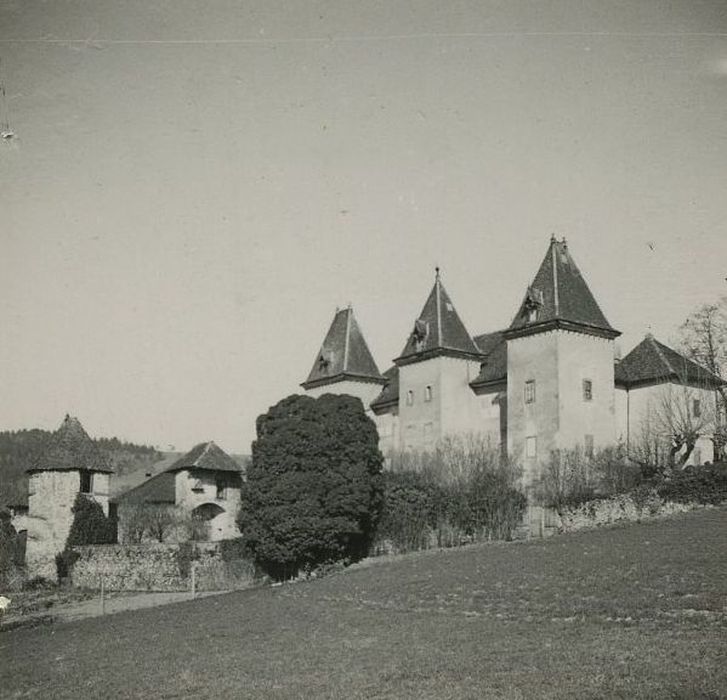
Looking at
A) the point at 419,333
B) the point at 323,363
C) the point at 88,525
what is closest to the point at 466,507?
the point at 419,333

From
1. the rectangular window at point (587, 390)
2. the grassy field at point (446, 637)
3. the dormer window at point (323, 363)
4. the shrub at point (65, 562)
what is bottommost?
the shrub at point (65, 562)

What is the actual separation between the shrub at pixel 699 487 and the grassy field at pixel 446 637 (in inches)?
284

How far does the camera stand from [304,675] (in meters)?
14.6

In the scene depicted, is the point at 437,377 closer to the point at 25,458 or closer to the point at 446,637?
the point at 446,637

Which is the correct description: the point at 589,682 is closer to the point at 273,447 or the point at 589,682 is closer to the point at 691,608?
the point at 691,608

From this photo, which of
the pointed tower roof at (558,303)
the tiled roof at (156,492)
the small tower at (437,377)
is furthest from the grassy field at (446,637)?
the tiled roof at (156,492)

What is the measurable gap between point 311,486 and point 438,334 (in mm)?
17344

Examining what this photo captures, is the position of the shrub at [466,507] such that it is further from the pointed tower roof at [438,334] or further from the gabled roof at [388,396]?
the gabled roof at [388,396]

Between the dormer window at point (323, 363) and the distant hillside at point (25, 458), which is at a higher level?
the dormer window at point (323, 363)

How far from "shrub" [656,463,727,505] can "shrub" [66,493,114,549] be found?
1111 inches

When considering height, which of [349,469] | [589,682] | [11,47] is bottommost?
[589,682]

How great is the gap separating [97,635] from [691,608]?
15.1m

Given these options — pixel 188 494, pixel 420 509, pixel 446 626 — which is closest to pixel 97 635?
pixel 446 626

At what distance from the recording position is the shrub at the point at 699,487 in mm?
37594
